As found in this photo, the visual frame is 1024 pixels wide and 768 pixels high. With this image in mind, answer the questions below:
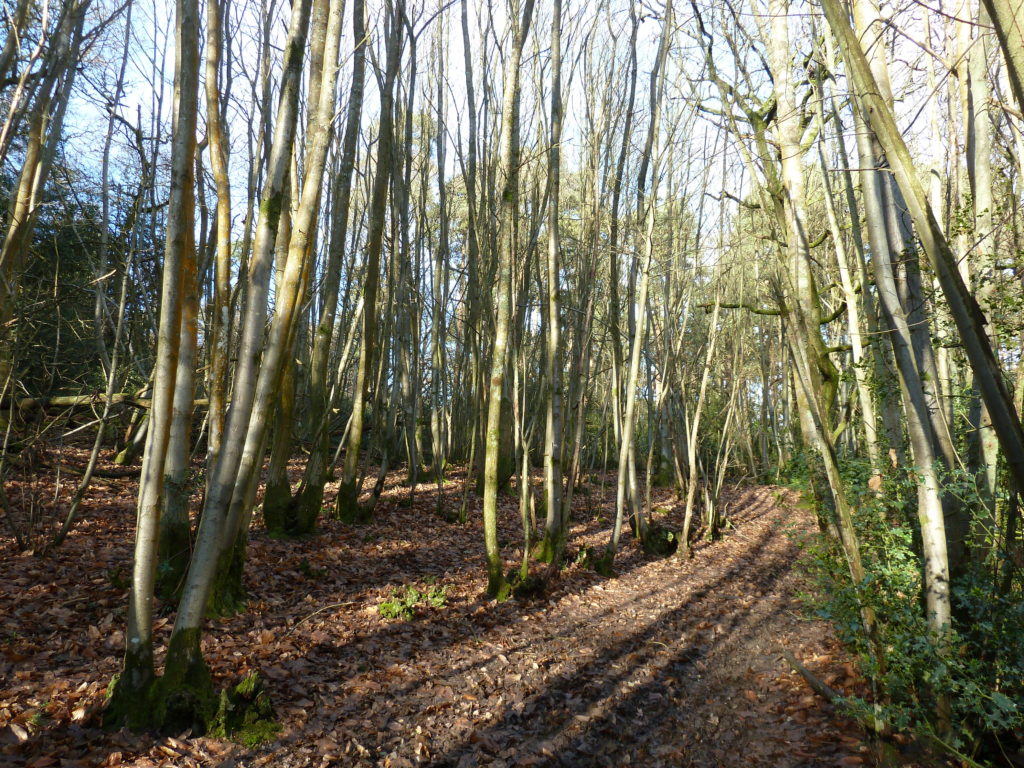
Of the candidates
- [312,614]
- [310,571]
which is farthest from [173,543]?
[310,571]

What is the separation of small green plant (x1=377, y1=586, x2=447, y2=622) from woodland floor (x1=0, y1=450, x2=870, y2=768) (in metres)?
0.08

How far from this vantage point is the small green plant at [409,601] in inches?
224

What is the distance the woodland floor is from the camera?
3.53 m

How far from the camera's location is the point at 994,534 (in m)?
3.56

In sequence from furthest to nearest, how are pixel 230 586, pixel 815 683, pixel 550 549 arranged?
pixel 550 549, pixel 230 586, pixel 815 683

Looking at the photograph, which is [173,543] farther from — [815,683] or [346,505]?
[815,683]

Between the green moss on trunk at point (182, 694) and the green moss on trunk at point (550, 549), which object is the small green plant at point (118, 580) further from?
the green moss on trunk at point (550, 549)

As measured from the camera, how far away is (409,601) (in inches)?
230

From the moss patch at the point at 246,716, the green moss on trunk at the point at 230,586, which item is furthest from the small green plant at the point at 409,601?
the moss patch at the point at 246,716

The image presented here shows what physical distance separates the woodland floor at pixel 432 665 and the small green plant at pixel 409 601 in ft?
0.27

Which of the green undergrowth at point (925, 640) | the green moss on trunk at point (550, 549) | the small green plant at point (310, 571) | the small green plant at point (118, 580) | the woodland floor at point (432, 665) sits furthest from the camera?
the green moss on trunk at point (550, 549)

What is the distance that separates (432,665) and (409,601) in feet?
3.48

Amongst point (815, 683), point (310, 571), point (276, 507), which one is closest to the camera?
point (815, 683)

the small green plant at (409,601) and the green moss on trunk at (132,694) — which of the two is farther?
the small green plant at (409,601)
